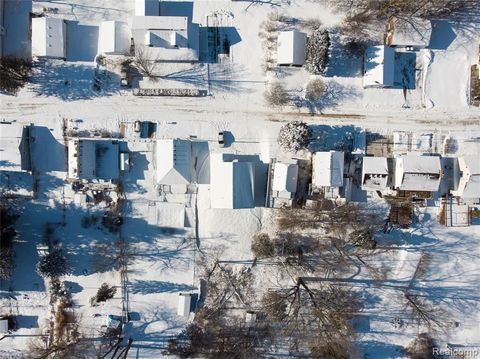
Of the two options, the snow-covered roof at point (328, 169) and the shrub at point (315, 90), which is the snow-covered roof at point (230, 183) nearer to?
the snow-covered roof at point (328, 169)

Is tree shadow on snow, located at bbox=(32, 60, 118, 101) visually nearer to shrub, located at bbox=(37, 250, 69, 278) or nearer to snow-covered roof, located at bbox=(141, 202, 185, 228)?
snow-covered roof, located at bbox=(141, 202, 185, 228)

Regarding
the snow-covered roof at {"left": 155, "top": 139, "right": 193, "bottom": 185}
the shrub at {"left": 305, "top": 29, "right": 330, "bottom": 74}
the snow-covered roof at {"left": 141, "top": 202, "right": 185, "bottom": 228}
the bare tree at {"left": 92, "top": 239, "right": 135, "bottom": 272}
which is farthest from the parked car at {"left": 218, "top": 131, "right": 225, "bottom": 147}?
the bare tree at {"left": 92, "top": 239, "right": 135, "bottom": 272}

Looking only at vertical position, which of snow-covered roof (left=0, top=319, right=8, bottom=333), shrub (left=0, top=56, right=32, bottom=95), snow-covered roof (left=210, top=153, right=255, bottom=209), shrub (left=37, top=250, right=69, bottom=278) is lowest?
snow-covered roof (left=0, top=319, right=8, bottom=333)

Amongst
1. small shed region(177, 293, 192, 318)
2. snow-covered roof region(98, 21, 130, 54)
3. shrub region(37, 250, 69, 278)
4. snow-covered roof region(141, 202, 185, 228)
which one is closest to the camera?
snow-covered roof region(98, 21, 130, 54)

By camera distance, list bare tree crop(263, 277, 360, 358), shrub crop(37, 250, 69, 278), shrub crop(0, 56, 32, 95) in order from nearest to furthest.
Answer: shrub crop(37, 250, 69, 278) < shrub crop(0, 56, 32, 95) < bare tree crop(263, 277, 360, 358)

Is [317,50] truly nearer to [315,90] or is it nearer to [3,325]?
[315,90]

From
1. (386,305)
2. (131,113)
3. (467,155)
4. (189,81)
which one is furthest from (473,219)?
(131,113)

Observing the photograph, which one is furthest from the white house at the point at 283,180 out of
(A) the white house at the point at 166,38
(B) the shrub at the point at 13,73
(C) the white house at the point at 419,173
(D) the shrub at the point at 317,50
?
(B) the shrub at the point at 13,73
